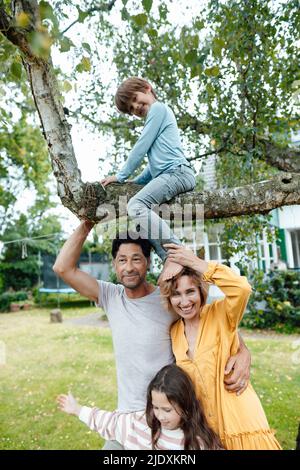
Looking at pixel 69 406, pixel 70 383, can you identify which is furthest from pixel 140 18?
pixel 70 383

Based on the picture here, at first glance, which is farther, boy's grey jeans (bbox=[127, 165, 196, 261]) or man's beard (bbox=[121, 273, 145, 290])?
man's beard (bbox=[121, 273, 145, 290])

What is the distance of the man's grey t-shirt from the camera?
7.60 feet

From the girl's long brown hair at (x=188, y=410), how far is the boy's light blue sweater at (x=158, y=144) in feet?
4.35

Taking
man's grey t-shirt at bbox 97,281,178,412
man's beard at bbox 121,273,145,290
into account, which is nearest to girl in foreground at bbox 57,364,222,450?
man's grey t-shirt at bbox 97,281,178,412

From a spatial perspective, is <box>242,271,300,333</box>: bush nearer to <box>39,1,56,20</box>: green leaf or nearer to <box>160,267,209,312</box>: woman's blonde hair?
<box>160,267,209,312</box>: woman's blonde hair

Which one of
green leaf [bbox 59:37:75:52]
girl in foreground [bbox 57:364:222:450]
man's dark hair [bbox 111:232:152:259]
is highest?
green leaf [bbox 59:37:75:52]

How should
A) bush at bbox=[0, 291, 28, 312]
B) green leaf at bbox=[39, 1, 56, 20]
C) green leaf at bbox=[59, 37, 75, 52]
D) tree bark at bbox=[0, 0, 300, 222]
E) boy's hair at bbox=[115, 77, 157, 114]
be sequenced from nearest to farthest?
green leaf at bbox=[39, 1, 56, 20] < green leaf at bbox=[59, 37, 75, 52] < tree bark at bbox=[0, 0, 300, 222] < boy's hair at bbox=[115, 77, 157, 114] < bush at bbox=[0, 291, 28, 312]

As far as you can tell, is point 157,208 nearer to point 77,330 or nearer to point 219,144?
point 219,144

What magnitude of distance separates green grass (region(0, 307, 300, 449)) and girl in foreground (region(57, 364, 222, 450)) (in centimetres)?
274

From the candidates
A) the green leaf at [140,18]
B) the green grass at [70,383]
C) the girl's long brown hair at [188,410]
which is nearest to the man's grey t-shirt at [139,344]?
the girl's long brown hair at [188,410]

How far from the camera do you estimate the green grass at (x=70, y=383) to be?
16.2 ft

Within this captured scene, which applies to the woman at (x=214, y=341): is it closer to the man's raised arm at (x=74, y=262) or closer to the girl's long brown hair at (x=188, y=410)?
the girl's long brown hair at (x=188, y=410)

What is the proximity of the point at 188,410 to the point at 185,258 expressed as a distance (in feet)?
2.77

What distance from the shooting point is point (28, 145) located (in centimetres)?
1053
